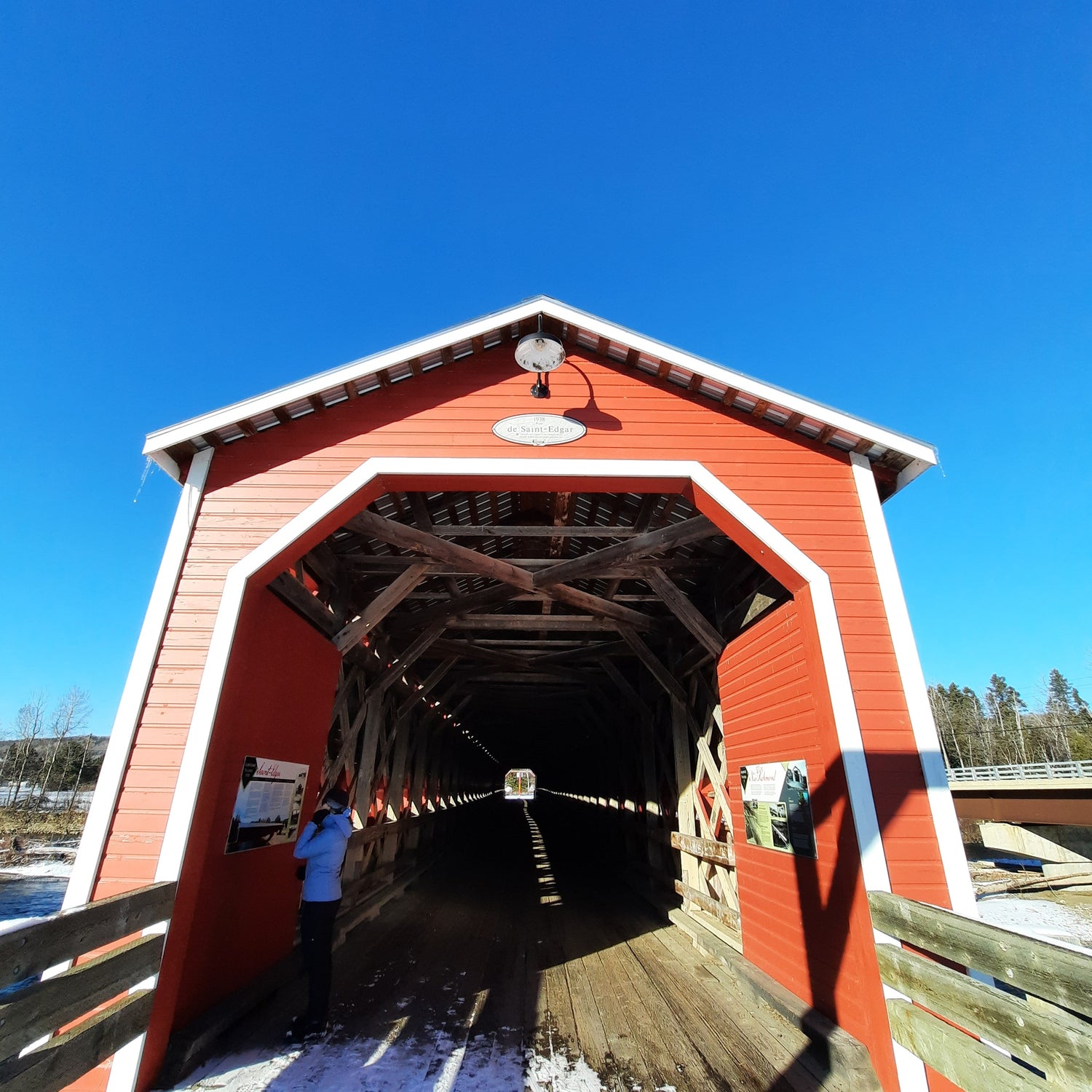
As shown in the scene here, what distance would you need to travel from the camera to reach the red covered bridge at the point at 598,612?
3.89 metres

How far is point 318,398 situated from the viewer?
528 cm

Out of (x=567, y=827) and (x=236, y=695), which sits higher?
(x=236, y=695)

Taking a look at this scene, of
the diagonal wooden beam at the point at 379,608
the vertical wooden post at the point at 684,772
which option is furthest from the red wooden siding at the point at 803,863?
the diagonal wooden beam at the point at 379,608

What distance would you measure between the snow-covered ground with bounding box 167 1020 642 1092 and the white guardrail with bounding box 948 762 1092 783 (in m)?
29.6

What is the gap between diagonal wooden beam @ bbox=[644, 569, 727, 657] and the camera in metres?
6.73

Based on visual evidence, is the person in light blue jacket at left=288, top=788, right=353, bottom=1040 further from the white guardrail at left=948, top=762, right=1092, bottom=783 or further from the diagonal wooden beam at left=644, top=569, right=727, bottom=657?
the white guardrail at left=948, top=762, right=1092, bottom=783

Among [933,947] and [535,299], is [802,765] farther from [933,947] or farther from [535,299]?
[535,299]

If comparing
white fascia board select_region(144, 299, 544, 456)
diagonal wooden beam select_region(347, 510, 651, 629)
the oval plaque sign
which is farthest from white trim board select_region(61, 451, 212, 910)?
the oval plaque sign

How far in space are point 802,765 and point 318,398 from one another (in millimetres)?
5271

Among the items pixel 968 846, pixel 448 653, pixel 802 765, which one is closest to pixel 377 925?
pixel 448 653

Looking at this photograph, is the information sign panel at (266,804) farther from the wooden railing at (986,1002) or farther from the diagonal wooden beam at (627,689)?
the diagonal wooden beam at (627,689)

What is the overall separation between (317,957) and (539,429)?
449 cm

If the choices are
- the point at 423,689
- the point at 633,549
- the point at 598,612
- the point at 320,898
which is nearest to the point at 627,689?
the point at 598,612

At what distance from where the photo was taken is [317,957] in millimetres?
4152
